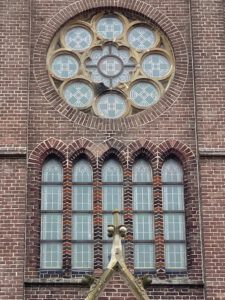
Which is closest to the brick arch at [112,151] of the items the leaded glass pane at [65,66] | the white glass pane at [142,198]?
the white glass pane at [142,198]

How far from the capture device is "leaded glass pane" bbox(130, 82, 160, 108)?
82.5 feet

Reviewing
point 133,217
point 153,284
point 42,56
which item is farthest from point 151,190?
point 42,56

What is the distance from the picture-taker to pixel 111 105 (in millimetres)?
25156

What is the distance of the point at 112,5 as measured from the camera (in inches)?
1024

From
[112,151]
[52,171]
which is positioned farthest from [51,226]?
[112,151]

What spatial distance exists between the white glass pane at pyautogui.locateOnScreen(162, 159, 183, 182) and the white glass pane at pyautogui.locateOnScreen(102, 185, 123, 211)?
3.41 feet

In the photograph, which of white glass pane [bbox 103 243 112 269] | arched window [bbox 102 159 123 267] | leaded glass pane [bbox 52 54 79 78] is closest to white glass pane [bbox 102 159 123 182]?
arched window [bbox 102 159 123 267]

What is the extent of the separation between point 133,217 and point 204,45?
450 cm

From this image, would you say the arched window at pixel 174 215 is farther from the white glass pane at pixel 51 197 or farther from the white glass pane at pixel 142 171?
the white glass pane at pixel 51 197

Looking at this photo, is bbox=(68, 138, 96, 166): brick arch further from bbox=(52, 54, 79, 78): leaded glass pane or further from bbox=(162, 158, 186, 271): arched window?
bbox=(52, 54, 79, 78): leaded glass pane

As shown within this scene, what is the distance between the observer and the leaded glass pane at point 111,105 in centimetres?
2503

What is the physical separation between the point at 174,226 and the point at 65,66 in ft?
15.4

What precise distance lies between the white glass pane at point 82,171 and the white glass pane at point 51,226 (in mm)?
998

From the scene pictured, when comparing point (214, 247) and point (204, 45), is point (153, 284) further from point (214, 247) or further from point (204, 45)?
point (204, 45)
